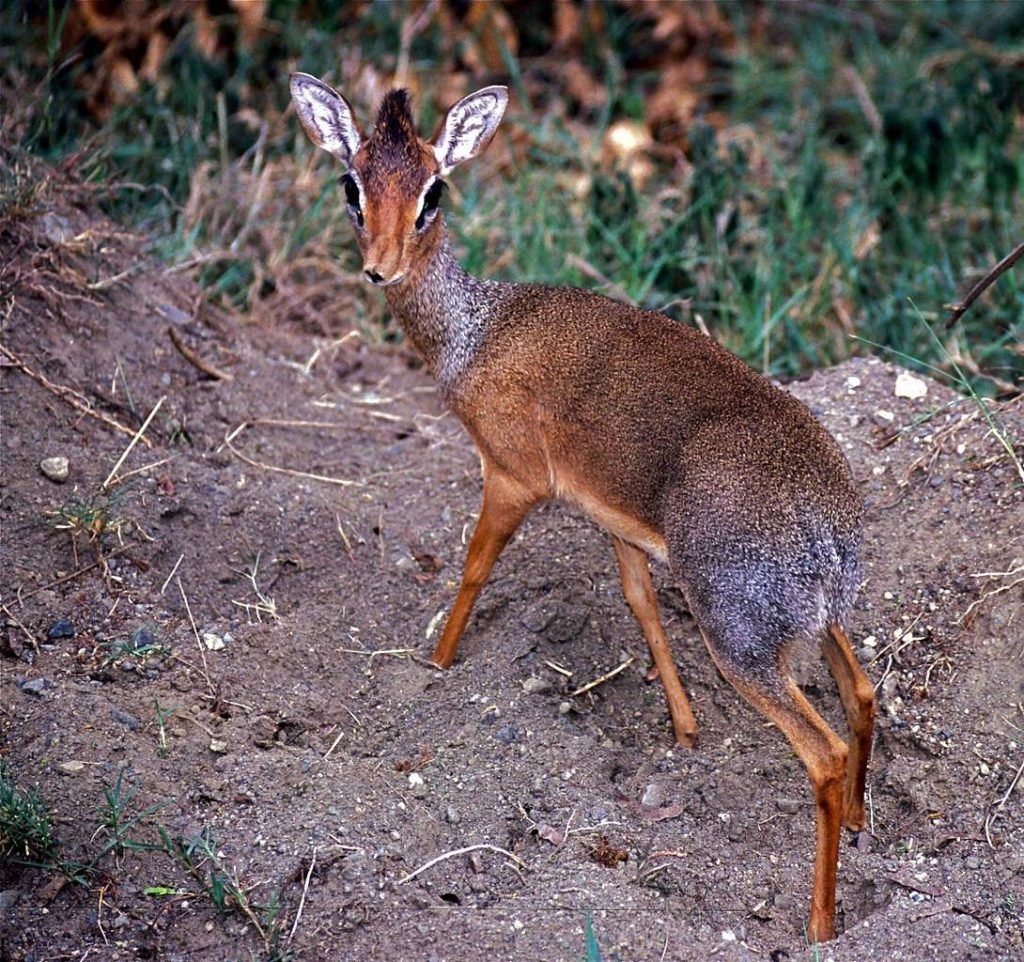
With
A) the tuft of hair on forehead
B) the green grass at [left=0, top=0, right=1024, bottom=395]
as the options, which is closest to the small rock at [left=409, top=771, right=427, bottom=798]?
the tuft of hair on forehead

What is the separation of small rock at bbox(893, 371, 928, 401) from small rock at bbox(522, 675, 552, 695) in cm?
184

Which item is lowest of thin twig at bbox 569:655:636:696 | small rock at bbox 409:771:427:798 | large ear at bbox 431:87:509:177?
thin twig at bbox 569:655:636:696

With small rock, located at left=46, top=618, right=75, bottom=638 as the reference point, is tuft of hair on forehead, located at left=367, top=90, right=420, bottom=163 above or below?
above

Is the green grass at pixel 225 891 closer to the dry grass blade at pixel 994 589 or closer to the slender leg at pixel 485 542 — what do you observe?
the slender leg at pixel 485 542

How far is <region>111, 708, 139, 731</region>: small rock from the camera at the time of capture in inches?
191

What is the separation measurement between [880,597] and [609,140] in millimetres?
4642

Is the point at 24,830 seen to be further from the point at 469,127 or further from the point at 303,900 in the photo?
the point at 469,127

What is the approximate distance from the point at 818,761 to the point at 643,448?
3.78 ft

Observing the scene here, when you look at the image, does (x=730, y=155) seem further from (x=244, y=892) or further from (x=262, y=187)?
(x=244, y=892)

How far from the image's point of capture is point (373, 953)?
418 centimetres

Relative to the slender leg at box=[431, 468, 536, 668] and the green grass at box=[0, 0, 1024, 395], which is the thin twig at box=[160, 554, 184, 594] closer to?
the slender leg at box=[431, 468, 536, 668]

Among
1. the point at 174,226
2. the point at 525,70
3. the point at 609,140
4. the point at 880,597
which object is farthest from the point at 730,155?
the point at 880,597

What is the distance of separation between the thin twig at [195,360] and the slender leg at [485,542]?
1.66 m

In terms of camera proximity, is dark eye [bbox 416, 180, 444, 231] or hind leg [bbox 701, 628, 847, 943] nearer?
hind leg [bbox 701, 628, 847, 943]
